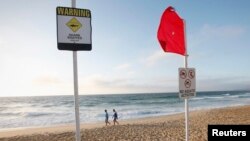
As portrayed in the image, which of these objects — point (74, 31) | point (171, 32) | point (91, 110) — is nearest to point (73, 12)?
point (74, 31)

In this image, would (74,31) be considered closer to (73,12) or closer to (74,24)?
(74,24)

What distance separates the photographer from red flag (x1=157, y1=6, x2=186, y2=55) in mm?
7613

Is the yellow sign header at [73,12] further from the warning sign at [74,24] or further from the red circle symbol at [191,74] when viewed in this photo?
the red circle symbol at [191,74]

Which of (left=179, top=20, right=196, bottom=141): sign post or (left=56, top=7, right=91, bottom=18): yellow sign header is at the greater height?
(left=56, top=7, right=91, bottom=18): yellow sign header

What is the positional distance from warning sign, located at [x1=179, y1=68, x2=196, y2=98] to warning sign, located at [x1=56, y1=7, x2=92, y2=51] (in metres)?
2.45

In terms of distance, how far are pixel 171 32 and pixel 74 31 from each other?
10.1 feet

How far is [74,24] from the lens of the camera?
17.5 feet

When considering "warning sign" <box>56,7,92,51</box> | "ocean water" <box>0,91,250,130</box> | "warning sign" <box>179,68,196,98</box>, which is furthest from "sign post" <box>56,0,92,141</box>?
"ocean water" <box>0,91,250,130</box>

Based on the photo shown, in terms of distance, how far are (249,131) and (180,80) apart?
175 cm

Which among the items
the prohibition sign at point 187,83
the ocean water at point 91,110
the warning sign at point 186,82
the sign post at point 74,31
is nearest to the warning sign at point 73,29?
the sign post at point 74,31

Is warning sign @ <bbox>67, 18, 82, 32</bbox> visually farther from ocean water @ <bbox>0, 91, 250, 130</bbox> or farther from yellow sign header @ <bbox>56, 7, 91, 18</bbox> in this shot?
ocean water @ <bbox>0, 91, 250, 130</bbox>

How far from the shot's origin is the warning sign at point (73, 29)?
524cm

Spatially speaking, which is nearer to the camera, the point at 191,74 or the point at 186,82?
the point at 186,82

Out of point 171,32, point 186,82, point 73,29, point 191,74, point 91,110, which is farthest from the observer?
point 91,110
